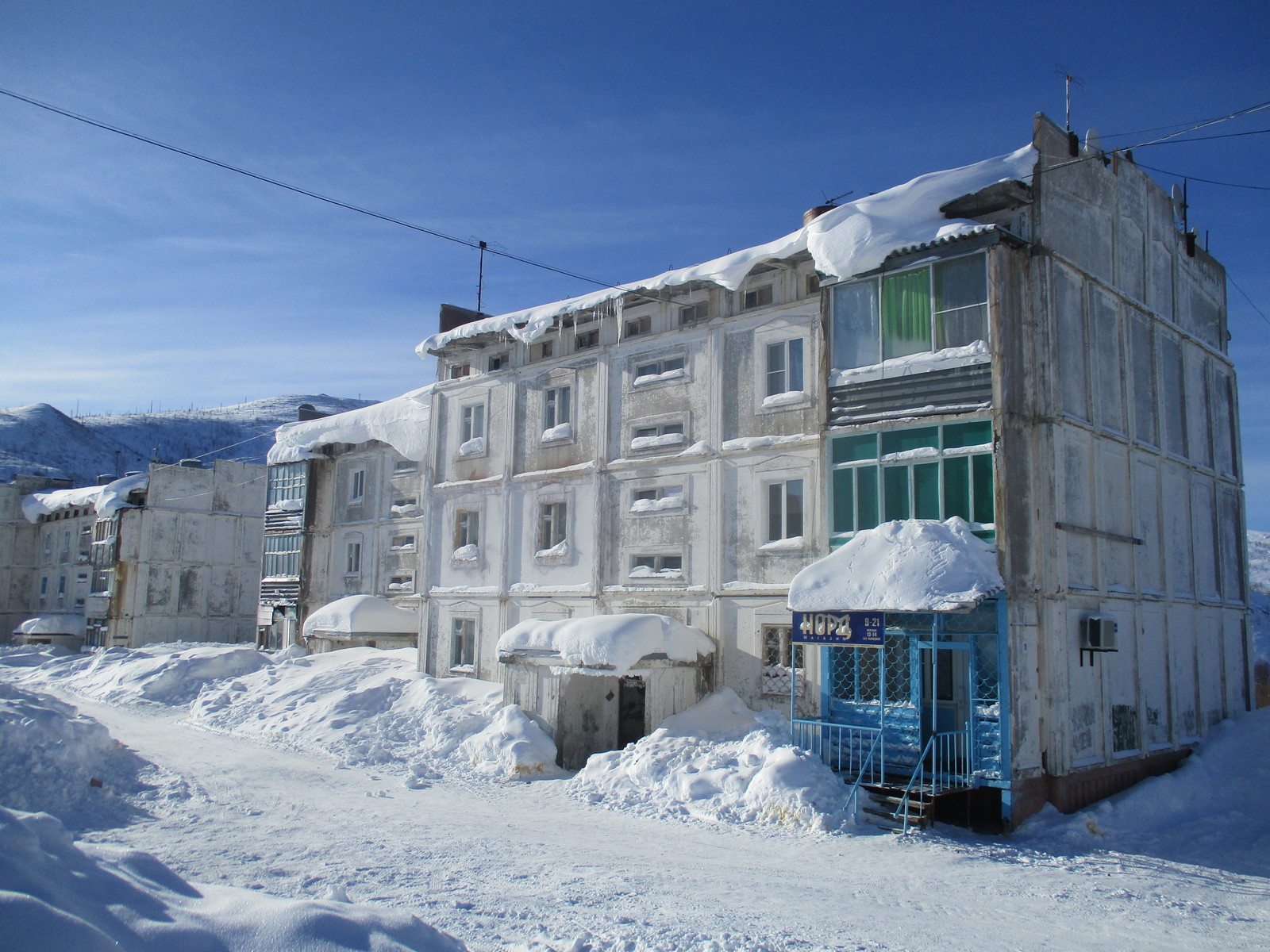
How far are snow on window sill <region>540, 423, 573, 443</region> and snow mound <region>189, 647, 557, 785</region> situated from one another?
22.0 feet

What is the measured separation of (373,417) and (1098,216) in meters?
23.8

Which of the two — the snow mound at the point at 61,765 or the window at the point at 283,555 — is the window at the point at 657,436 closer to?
the snow mound at the point at 61,765

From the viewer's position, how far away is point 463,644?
27.2 m

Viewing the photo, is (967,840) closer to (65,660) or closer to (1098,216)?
(1098,216)

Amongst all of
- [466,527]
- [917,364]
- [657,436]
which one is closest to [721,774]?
[917,364]

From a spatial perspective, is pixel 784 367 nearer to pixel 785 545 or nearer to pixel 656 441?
pixel 656 441

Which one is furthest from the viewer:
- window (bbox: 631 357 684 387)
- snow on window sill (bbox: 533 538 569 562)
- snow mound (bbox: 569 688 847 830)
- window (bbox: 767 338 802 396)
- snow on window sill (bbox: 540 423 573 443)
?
snow on window sill (bbox: 540 423 573 443)

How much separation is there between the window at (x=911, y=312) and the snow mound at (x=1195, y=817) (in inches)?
335

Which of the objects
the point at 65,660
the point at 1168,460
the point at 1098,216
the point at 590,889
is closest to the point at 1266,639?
the point at 1168,460

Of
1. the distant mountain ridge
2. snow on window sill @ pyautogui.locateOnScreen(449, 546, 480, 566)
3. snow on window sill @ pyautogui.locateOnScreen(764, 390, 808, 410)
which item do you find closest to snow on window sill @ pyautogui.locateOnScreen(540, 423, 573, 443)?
snow on window sill @ pyautogui.locateOnScreen(449, 546, 480, 566)

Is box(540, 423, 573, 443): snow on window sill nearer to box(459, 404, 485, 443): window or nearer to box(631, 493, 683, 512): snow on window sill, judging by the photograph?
box(459, 404, 485, 443): window

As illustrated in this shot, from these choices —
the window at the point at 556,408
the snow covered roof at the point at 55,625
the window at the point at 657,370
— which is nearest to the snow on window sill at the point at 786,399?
the window at the point at 657,370

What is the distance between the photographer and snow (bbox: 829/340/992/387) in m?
17.0

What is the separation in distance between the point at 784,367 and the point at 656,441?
383 centimetres
